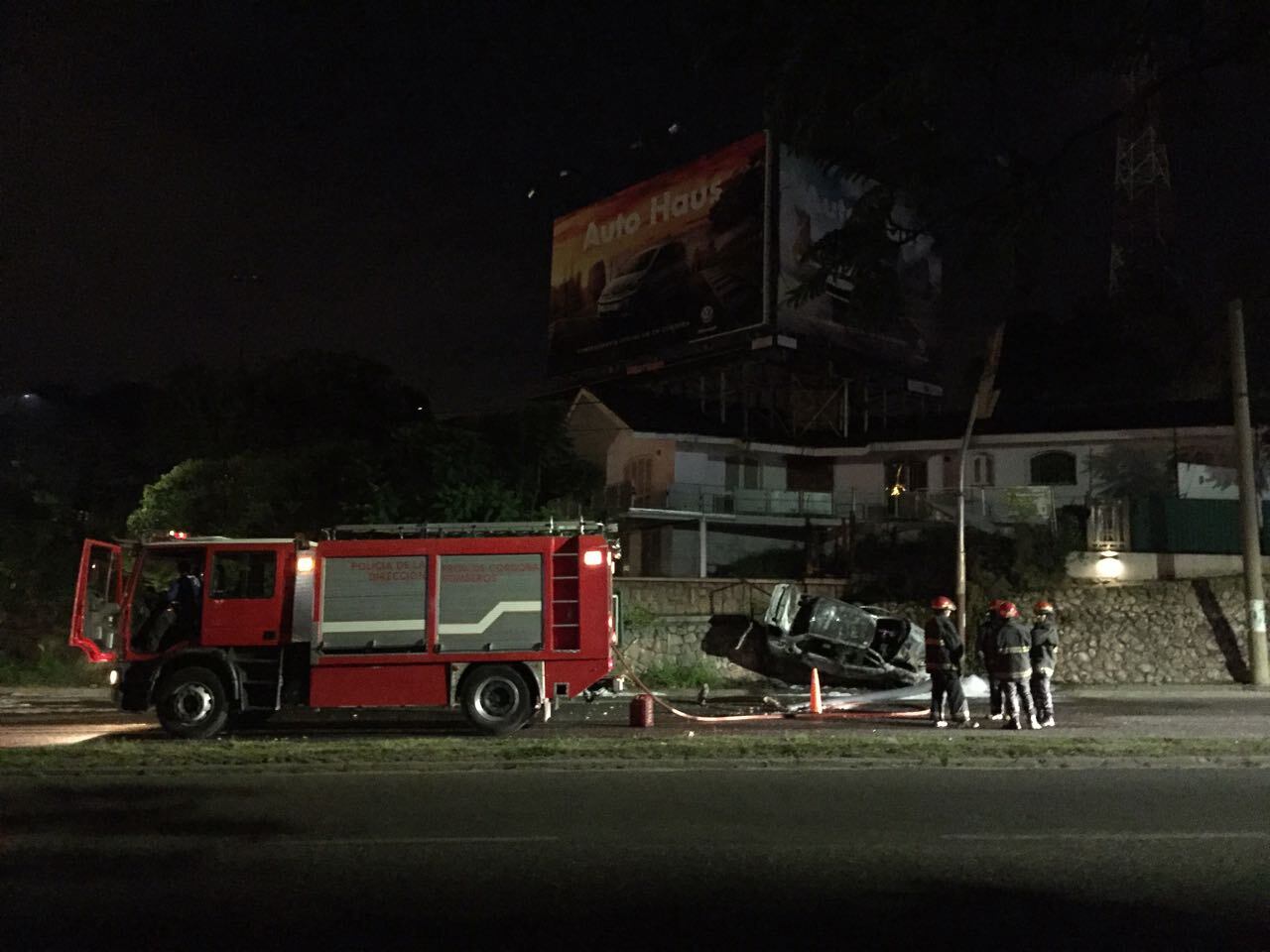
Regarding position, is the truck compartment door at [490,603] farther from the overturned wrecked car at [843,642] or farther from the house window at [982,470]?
the house window at [982,470]

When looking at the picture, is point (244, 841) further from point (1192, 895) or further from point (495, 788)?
point (1192, 895)

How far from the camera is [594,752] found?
11.6 meters

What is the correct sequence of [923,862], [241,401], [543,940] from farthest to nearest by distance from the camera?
[241,401] < [923,862] < [543,940]

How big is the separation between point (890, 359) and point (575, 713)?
1201 inches

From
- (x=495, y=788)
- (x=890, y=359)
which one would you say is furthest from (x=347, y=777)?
(x=890, y=359)

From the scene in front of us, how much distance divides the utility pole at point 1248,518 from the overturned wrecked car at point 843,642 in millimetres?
7456

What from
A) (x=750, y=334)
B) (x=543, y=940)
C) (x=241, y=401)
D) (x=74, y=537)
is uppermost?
(x=750, y=334)

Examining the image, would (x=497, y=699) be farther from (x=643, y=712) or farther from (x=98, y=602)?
(x=98, y=602)

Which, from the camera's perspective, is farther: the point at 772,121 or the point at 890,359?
the point at 890,359

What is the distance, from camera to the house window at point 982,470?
3825 centimetres

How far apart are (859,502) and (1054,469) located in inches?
261

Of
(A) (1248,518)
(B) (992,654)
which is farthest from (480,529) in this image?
(A) (1248,518)

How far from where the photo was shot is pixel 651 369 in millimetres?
43312

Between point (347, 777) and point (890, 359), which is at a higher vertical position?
point (890, 359)
